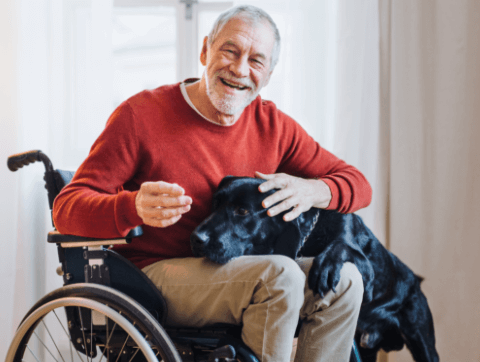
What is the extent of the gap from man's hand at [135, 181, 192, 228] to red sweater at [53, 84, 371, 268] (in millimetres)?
49

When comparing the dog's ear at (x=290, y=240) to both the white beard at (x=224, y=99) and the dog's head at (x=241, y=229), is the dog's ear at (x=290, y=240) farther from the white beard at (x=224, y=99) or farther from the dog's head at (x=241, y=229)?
the white beard at (x=224, y=99)

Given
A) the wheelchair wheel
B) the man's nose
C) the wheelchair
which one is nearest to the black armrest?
the wheelchair

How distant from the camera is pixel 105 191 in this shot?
3.36ft

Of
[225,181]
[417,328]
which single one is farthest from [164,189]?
[417,328]

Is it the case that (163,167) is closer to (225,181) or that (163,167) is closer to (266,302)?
(225,181)

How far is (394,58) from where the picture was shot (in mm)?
1676

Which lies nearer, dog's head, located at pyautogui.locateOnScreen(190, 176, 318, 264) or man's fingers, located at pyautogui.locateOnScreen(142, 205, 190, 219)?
man's fingers, located at pyautogui.locateOnScreen(142, 205, 190, 219)

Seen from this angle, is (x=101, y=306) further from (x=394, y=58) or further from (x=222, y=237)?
(x=394, y=58)

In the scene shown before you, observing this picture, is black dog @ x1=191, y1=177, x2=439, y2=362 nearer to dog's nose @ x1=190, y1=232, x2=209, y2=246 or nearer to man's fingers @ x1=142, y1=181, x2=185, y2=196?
dog's nose @ x1=190, y1=232, x2=209, y2=246

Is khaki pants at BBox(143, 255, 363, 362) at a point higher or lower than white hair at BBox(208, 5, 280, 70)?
lower

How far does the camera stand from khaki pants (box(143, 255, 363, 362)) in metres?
0.85

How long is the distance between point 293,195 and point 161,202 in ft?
1.26

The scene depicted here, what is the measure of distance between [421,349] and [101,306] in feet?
3.34

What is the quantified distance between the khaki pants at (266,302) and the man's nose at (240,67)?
54cm
